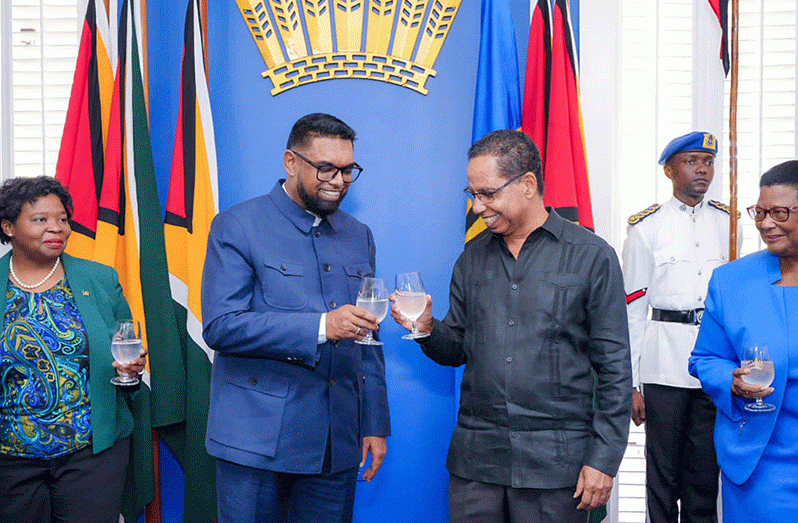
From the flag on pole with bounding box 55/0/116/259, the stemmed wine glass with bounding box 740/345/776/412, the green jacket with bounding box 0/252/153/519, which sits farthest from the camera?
the flag on pole with bounding box 55/0/116/259

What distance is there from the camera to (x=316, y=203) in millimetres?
2223

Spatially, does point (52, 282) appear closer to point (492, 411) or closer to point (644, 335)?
point (492, 411)

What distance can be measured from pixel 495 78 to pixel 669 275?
1215 mm

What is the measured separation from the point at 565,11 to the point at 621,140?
841 mm

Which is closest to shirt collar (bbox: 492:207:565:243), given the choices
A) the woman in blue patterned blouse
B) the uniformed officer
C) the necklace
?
the uniformed officer

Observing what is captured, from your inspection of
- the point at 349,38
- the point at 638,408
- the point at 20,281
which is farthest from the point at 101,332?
the point at 638,408

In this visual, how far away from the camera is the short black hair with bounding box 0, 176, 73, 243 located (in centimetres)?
235

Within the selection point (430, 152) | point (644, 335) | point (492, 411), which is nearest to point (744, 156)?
point (644, 335)

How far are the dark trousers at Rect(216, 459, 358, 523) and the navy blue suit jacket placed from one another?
0.07 meters

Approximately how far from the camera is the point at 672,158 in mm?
3195

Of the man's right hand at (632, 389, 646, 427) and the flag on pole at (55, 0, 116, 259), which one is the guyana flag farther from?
the man's right hand at (632, 389, 646, 427)

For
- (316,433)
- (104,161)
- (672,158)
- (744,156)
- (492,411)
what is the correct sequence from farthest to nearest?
(744,156), (672,158), (104,161), (316,433), (492,411)

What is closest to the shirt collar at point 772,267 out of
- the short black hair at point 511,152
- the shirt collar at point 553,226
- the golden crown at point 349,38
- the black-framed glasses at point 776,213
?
the black-framed glasses at point 776,213

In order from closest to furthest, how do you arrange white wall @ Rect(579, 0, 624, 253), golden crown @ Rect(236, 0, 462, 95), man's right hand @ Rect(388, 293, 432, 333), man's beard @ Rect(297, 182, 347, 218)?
man's right hand @ Rect(388, 293, 432, 333) < man's beard @ Rect(297, 182, 347, 218) < golden crown @ Rect(236, 0, 462, 95) < white wall @ Rect(579, 0, 624, 253)
